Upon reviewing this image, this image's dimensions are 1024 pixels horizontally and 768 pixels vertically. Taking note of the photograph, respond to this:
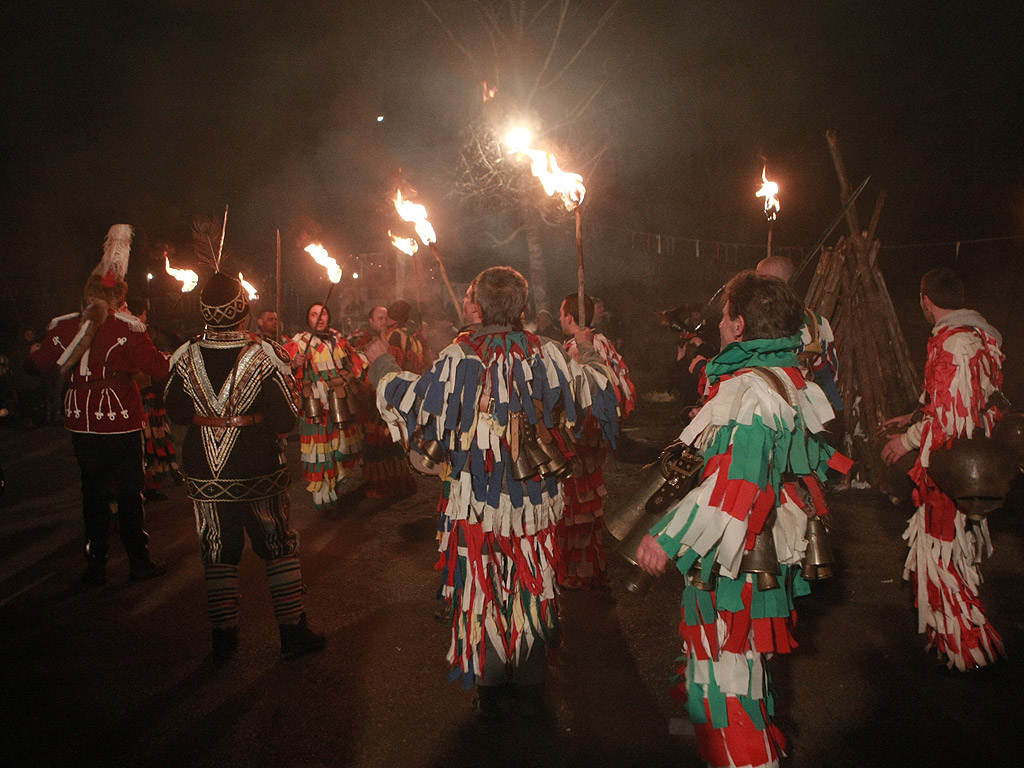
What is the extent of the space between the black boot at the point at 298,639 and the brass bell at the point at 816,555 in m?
2.81

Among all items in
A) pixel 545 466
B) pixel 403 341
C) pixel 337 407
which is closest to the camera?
pixel 545 466

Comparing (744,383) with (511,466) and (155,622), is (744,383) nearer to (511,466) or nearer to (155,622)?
(511,466)

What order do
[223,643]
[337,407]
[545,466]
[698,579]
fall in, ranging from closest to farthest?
[698,579], [545,466], [223,643], [337,407]

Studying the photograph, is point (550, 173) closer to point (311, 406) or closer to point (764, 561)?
point (764, 561)

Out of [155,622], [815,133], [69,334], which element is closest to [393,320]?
[69,334]

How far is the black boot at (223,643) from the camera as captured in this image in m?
3.67

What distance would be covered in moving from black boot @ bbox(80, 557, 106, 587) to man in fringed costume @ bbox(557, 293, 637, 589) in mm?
3492

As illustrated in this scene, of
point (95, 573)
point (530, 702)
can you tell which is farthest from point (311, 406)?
point (530, 702)

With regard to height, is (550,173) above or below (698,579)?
above

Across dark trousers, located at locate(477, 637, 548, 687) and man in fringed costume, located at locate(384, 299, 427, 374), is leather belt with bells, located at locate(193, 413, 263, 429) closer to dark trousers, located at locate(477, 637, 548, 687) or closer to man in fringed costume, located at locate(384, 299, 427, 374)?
dark trousers, located at locate(477, 637, 548, 687)

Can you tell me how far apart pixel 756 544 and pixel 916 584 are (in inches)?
80.9

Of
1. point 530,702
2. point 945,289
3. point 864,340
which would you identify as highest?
point 945,289

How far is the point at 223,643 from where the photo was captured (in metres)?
3.68

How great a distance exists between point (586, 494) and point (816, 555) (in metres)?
2.06
